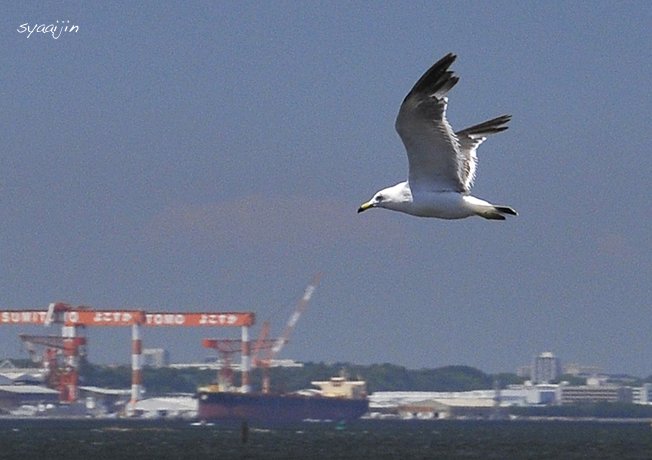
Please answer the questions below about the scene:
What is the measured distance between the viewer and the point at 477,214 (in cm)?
2119

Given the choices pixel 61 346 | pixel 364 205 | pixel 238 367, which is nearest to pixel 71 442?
pixel 61 346

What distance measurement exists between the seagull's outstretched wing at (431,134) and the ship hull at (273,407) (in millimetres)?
119679

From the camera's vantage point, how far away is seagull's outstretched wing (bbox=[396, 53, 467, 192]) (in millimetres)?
20297

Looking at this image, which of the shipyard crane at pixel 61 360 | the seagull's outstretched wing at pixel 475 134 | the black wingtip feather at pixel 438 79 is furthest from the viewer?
the shipyard crane at pixel 61 360

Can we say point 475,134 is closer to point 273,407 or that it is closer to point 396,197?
point 396,197

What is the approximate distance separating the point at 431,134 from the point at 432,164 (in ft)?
1.84

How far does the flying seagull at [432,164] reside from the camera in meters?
20.4

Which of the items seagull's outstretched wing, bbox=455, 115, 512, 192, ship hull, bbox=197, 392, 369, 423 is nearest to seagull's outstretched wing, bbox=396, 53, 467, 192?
seagull's outstretched wing, bbox=455, 115, 512, 192

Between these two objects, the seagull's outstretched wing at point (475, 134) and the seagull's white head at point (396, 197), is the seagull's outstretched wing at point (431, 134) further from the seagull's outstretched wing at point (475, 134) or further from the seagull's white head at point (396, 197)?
the seagull's outstretched wing at point (475, 134)

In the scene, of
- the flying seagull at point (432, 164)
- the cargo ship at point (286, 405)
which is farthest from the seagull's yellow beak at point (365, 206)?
the cargo ship at point (286, 405)

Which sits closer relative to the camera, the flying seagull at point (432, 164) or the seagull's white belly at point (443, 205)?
the flying seagull at point (432, 164)

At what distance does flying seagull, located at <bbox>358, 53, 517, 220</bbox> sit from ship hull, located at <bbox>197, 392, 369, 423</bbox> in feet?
392

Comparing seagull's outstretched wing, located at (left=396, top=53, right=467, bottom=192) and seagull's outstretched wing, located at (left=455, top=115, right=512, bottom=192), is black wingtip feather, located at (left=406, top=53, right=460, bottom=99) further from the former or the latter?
seagull's outstretched wing, located at (left=455, top=115, right=512, bottom=192)

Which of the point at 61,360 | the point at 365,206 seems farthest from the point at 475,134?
the point at 61,360
